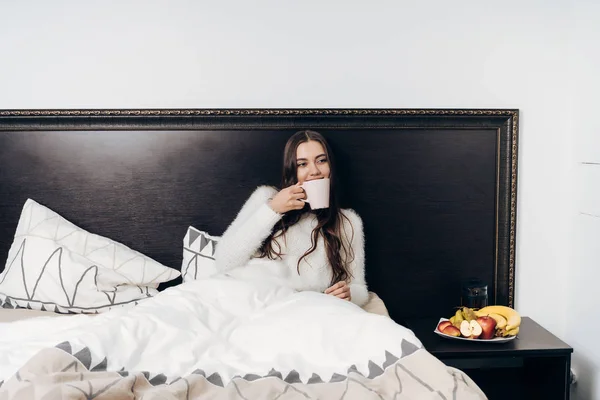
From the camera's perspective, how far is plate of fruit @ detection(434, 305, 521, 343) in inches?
85.6

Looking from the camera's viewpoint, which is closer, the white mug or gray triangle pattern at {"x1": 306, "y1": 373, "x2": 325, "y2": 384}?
gray triangle pattern at {"x1": 306, "y1": 373, "x2": 325, "y2": 384}

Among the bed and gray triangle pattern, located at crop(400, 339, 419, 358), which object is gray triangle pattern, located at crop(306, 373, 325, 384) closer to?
gray triangle pattern, located at crop(400, 339, 419, 358)

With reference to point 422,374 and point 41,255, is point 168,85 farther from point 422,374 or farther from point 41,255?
point 422,374

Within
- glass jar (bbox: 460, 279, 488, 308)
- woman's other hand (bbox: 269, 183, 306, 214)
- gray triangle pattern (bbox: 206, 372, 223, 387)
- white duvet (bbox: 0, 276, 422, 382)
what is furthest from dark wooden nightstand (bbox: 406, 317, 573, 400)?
gray triangle pattern (bbox: 206, 372, 223, 387)

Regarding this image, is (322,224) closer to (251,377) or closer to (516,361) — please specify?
(251,377)

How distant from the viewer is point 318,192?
2129 millimetres

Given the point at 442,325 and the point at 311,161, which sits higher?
the point at 311,161

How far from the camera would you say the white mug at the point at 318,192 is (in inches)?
83.5

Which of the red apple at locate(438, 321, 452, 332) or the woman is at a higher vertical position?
the woman

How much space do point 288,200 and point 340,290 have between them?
401mm

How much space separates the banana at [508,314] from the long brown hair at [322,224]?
58 cm

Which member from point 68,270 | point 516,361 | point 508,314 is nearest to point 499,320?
point 508,314

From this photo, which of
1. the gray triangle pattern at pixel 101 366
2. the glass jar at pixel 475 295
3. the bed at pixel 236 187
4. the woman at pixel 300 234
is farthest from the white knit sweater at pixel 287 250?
the gray triangle pattern at pixel 101 366

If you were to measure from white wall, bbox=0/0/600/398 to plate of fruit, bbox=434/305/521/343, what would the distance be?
408 millimetres
